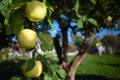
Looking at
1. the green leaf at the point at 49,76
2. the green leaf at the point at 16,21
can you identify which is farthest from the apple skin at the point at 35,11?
the green leaf at the point at 49,76

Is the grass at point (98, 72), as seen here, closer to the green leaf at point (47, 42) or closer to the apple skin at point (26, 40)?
the green leaf at point (47, 42)

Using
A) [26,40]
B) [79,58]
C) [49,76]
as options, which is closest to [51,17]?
[49,76]

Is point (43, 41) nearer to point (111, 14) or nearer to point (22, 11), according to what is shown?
point (22, 11)

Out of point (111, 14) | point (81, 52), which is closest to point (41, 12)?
point (111, 14)

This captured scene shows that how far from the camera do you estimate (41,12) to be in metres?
1.64

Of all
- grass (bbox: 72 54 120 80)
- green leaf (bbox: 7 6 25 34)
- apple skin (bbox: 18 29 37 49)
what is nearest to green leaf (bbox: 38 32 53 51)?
green leaf (bbox: 7 6 25 34)

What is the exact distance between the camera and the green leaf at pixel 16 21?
186cm

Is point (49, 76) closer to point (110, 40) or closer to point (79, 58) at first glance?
point (79, 58)

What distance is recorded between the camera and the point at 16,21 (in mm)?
1887

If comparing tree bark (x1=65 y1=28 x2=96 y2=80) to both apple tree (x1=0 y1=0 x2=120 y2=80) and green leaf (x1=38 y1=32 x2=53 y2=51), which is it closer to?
apple tree (x1=0 y1=0 x2=120 y2=80)

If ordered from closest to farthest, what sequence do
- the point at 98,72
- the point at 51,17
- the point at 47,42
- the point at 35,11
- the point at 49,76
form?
the point at 35,11 → the point at 47,42 → the point at 49,76 → the point at 51,17 → the point at 98,72

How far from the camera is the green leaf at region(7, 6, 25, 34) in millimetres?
1862

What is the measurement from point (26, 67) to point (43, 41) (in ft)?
0.80

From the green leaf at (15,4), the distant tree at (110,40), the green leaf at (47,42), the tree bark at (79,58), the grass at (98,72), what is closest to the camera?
the green leaf at (15,4)
